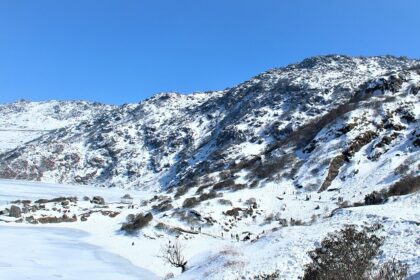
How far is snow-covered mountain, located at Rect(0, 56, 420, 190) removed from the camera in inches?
2266

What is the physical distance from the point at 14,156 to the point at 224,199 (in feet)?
523

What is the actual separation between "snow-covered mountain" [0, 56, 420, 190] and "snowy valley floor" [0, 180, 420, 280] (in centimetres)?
1157

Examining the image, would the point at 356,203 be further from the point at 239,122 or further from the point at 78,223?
the point at 239,122

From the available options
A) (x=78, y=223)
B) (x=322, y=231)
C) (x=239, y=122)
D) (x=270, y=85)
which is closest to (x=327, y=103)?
(x=239, y=122)

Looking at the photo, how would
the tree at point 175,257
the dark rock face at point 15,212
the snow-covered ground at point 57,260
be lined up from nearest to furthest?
the snow-covered ground at point 57,260 → the tree at point 175,257 → the dark rock face at point 15,212

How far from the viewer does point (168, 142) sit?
17500 cm

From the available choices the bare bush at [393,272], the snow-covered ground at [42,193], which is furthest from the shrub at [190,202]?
the bare bush at [393,272]

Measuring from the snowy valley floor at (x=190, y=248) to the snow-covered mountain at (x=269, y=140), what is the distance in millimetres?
11567

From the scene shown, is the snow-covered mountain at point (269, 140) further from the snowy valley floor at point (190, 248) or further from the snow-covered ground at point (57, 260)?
the snow-covered ground at point (57, 260)

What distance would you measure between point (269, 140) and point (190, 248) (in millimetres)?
89034

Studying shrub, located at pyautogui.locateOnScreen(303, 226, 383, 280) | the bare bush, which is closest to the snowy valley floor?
the bare bush

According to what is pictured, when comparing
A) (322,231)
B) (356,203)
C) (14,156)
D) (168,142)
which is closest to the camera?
(322,231)

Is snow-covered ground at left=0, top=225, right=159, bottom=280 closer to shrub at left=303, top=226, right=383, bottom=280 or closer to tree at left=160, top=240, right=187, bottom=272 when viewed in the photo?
tree at left=160, top=240, right=187, bottom=272

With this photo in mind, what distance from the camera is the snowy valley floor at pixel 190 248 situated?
23688 mm
